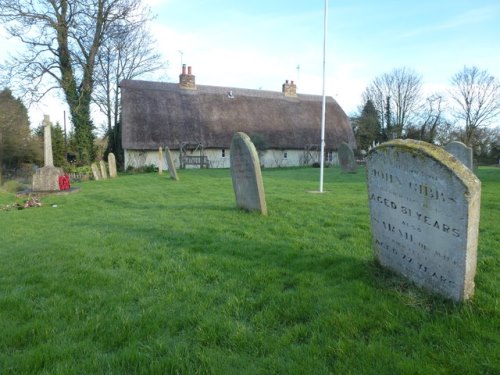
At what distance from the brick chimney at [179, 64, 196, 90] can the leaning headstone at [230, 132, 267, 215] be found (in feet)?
103

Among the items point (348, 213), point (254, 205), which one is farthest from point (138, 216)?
point (348, 213)

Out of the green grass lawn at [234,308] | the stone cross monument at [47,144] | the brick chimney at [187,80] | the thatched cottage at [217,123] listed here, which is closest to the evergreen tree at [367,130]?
the thatched cottage at [217,123]

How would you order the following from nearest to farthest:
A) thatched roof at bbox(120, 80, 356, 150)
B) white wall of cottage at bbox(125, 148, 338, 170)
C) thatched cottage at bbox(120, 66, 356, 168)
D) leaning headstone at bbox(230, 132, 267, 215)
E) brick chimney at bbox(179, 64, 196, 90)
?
leaning headstone at bbox(230, 132, 267, 215)
white wall of cottage at bbox(125, 148, 338, 170)
thatched cottage at bbox(120, 66, 356, 168)
thatched roof at bbox(120, 80, 356, 150)
brick chimney at bbox(179, 64, 196, 90)

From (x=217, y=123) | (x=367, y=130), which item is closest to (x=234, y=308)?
(x=217, y=123)

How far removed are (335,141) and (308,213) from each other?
3388 centimetres

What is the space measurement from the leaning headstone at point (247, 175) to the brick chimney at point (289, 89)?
36.0 m

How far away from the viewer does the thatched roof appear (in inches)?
1300

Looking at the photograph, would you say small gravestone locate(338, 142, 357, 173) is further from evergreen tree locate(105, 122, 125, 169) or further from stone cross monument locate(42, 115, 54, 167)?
evergreen tree locate(105, 122, 125, 169)

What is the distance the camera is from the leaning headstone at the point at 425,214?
331 cm

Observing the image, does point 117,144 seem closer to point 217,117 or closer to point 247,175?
point 217,117

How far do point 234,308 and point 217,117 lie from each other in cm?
3397

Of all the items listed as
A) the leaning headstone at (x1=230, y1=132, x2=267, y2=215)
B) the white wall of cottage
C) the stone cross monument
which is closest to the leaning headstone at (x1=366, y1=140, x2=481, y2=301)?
the leaning headstone at (x1=230, y1=132, x2=267, y2=215)

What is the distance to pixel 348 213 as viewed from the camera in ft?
25.6

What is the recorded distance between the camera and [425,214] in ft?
12.1
